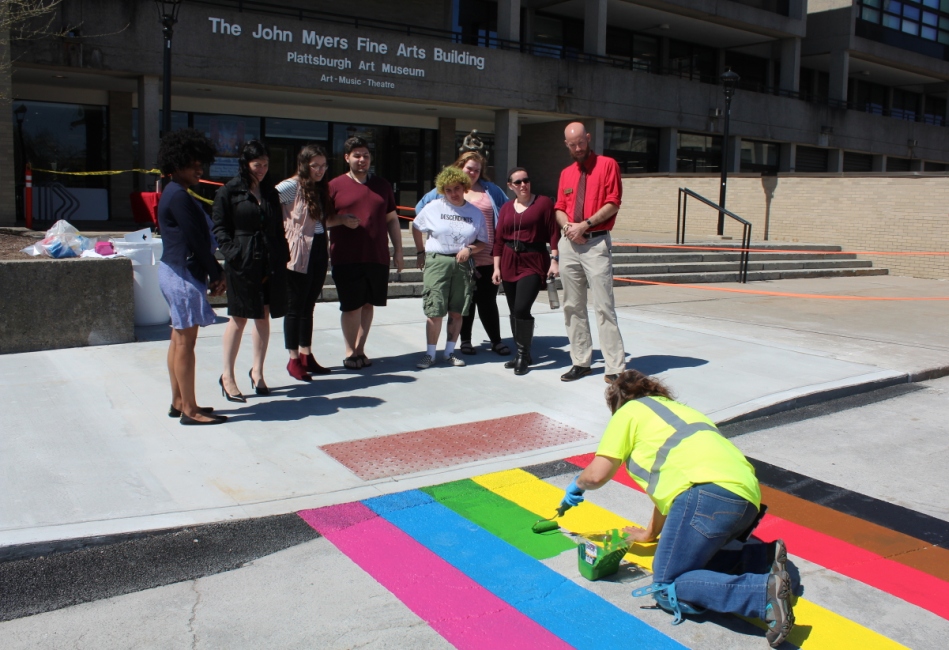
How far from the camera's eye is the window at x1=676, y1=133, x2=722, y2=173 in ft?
95.2

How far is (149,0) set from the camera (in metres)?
17.2

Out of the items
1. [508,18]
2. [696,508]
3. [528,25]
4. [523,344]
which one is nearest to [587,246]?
[523,344]

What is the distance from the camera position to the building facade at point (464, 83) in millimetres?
18172

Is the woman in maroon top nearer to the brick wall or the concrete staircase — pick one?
the concrete staircase

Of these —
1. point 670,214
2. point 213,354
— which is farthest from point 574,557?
point 670,214

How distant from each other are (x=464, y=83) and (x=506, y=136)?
2171 mm

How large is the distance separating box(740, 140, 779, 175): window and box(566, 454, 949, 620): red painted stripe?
1109 inches

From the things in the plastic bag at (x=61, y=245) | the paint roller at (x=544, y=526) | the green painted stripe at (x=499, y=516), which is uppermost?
the plastic bag at (x=61, y=245)

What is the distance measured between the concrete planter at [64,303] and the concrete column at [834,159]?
3137cm

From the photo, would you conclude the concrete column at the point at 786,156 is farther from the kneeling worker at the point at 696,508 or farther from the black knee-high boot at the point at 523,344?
the kneeling worker at the point at 696,508

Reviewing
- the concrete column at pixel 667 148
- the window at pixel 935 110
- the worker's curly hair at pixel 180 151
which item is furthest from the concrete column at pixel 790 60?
the worker's curly hair at pixel 180 151

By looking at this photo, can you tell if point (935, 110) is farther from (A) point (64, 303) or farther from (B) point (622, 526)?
(B) point (622, 526)

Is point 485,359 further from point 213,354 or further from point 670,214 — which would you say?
point 670,214

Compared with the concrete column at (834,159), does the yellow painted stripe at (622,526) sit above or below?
below
